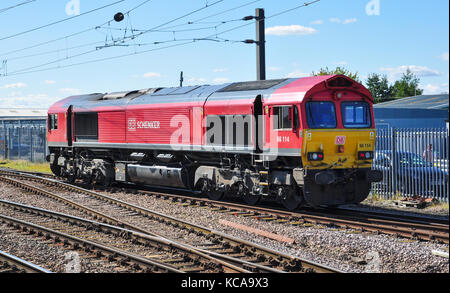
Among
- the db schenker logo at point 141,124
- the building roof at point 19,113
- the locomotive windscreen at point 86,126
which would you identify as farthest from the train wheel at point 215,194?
the building roof at point 19,113

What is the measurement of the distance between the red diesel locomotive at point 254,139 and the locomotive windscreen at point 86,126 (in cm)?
87

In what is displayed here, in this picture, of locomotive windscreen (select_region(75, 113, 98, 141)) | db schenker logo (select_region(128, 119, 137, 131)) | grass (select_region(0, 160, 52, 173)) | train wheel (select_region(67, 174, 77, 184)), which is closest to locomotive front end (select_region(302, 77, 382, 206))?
db schenker logo (select_region(128, 119, 137, 131))

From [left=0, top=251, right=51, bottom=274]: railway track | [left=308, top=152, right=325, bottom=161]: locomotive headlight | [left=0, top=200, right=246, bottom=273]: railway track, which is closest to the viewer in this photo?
[left=0, top=251, right=51, bottom=274]: railway track

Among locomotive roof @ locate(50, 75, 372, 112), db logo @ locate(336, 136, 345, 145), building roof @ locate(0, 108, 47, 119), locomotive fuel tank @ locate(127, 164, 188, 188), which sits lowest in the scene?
locomotive fuel tank @ locate(127, 164, 188, 188)

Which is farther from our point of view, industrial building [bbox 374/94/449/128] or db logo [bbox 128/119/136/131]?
industrial building [bbox 374/94/449/128]

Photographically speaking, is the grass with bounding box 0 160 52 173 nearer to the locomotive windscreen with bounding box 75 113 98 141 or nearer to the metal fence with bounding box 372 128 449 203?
the locomotive windscreen with bounding box 75 113 98 141

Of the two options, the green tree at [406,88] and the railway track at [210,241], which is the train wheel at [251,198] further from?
the green tree at [406,88]

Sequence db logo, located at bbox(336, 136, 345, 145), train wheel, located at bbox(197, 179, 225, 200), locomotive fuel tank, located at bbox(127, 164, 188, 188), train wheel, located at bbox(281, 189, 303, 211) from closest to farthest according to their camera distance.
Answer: db logo, located at bbox(336, 136, 345, 145) → train wheel, located at bbox(281, 189, 303, 211) → train wheel, located at bbox(197, 179, 225, 200) → locomotive fuel tank, located at bbox(127, 164, 188, 188)

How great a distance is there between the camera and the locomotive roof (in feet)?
47.5

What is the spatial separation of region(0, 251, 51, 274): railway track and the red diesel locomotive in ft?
22.5

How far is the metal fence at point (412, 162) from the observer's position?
17156mm

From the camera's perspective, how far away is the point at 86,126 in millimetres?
22094
